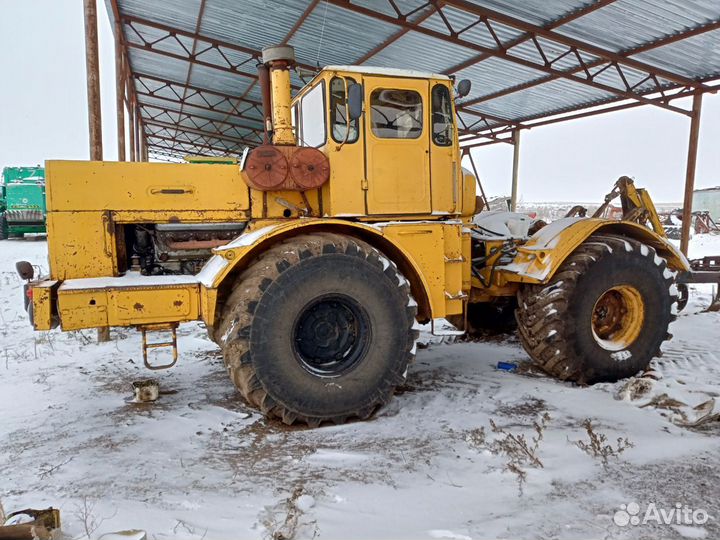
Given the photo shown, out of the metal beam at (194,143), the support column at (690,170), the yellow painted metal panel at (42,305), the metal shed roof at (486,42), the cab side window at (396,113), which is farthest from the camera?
the metal beam at (194,143)

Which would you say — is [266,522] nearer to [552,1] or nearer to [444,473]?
[444,473]

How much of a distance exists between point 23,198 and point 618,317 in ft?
67.0

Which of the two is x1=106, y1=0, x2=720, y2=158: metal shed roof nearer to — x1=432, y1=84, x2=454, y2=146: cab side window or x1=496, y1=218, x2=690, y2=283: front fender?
x1=496, y1=218, x2=690, y2=283: front fender

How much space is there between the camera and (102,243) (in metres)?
4.16

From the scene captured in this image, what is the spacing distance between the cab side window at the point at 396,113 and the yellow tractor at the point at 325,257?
1 centimetres

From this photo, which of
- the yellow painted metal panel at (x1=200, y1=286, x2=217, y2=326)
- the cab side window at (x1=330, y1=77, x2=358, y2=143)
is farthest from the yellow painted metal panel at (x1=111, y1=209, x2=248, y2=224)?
the cab side window at (x1=330, y1=77, x2=358, y2=143)

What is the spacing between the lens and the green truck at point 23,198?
A: 744 inches

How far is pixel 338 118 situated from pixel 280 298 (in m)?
1.62

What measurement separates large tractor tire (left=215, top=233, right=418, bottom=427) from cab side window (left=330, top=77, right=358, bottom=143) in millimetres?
869

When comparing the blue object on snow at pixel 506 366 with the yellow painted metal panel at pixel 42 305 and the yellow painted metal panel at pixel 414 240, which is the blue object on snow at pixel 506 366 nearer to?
the yellow painted metal panel at pixel 414 240

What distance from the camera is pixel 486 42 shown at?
401 inches

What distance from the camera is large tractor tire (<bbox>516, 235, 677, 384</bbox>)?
15.9 feet

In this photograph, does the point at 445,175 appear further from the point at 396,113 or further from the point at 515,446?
the point at 515,446

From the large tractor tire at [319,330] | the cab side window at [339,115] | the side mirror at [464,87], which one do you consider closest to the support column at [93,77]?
the cab side window at [339,115]
